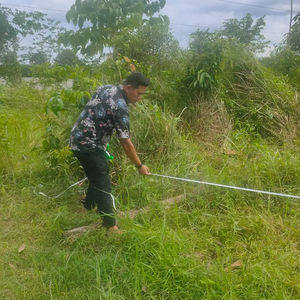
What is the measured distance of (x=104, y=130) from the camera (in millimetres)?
2707

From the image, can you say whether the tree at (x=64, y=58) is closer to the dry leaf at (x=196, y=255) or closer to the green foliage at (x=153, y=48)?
the green foliage at (x=153, y=48)

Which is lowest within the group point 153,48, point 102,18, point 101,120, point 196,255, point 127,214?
point 196,255

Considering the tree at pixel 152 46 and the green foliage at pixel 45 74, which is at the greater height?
the tree at pixel 152 46

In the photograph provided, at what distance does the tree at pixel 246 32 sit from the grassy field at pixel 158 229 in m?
2.47

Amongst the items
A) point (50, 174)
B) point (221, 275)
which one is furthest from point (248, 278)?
point (50, 174)

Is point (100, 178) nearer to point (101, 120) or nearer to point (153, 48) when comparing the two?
point (101, 120)

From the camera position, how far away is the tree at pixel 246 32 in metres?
5.54

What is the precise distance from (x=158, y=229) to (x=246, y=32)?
578 cm

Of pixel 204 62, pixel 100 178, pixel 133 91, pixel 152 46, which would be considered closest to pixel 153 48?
pixel 152 46

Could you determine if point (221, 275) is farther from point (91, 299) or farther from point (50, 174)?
point (50, 174)

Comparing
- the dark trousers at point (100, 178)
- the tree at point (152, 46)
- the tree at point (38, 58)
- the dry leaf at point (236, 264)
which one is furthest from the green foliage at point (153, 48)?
the dry leaf at point (236, 264)

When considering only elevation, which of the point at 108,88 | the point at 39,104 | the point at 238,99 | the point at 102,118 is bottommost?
the point at 39,104

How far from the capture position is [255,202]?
307cm

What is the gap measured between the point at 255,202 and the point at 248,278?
3.72 feet
